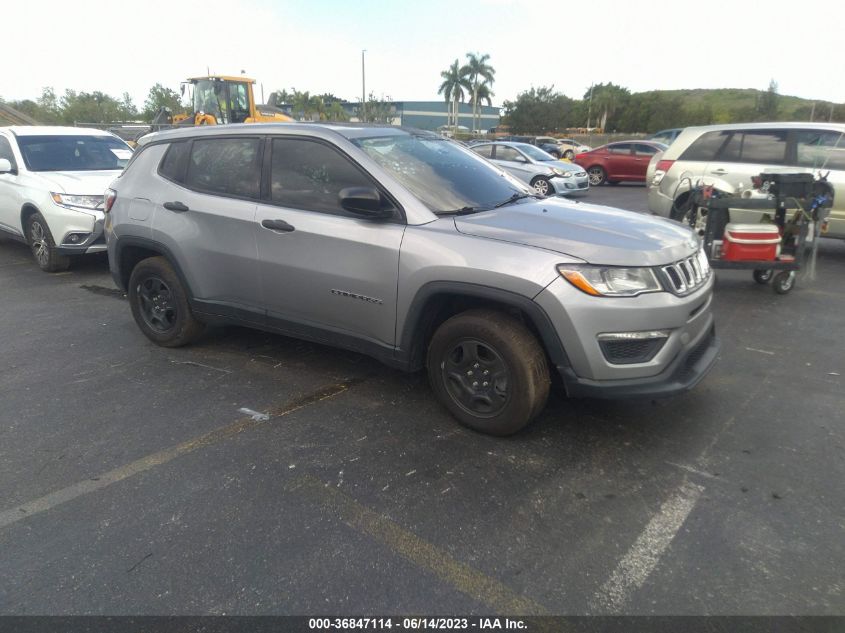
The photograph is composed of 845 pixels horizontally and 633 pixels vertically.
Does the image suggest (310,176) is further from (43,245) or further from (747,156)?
(747,156)

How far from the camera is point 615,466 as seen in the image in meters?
3.02

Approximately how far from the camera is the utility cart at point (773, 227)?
19.2 ft

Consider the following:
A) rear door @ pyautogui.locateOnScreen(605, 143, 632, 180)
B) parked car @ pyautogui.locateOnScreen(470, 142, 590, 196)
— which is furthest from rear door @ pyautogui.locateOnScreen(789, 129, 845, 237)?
rear door @ pyautogui.locateOnScreen(605, 143, 632, 180)

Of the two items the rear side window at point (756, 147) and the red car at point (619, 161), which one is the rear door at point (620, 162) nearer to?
the red car at point (619, 161)

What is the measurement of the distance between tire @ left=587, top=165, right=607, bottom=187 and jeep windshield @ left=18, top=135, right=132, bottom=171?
48.4 feet

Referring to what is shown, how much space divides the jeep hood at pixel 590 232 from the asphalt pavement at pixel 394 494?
3.54 ft

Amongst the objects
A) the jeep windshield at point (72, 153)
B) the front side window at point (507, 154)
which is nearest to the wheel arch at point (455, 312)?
the jeep windshield at point (72, 153)

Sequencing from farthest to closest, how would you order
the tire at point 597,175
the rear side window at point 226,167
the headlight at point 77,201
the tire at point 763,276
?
1. the tire at point 597,175
2. the headlight at point 77,201
3. the tire at point 763,276
4. the rear side window at point 226,167

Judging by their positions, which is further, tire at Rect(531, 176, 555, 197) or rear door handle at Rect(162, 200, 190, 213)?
tire at Rect(531, 176, 555, 197)

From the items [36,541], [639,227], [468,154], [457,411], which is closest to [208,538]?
[36,541]

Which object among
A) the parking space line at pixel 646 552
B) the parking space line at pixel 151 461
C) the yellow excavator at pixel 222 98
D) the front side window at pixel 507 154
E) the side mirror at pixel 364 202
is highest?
the yellow excavator at pixel 222 98

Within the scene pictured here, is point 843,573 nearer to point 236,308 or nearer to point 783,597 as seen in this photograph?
point 783,597

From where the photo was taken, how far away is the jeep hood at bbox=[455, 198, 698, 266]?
9.62 feet

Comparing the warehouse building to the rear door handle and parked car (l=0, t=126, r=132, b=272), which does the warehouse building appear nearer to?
parked car (l=0, t=126, r=132, b=272)
